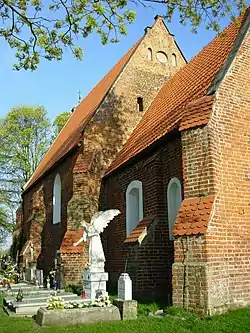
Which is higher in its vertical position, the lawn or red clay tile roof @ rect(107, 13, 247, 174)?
red clay tile roof @ rect(107, 13, 247, 174)

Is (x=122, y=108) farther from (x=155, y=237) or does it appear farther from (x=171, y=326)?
(x=171, y=326)

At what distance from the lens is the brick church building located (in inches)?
321

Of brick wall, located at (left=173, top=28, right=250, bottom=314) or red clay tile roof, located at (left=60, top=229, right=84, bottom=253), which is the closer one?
brick wall, located at (left=173, top=28, right=250, bottom=314)

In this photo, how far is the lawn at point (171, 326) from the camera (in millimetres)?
7043

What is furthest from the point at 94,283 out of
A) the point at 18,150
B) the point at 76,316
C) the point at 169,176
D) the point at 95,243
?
the point at 18,150

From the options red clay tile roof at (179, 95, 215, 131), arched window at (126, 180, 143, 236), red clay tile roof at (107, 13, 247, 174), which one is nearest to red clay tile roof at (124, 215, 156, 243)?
arched window at (126, 180, 143, 236)

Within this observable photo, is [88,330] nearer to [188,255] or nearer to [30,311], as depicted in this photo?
[188,255]

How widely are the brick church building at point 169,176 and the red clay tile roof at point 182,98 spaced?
0.17 feet

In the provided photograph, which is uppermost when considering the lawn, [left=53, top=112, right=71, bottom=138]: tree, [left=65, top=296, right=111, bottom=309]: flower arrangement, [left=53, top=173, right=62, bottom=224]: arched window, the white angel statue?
[left=53, top=112, right=71, bottom=138]: tree

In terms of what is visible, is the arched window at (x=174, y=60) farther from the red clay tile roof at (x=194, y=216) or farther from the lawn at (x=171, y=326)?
the lawn at (x=171, y=326)

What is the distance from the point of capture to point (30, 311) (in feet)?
32.7

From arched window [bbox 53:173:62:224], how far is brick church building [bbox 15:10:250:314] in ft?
0.17

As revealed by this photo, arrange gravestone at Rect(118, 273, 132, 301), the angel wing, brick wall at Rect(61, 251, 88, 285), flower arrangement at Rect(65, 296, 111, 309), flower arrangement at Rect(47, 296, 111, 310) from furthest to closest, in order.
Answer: brick wall at Rect(61, 251, 88, 285) → the angel wing → gravestone at Rect(118, 273, 132, 301) → flower arrangement at Rect(65, 296, 111, 309) → flower arrangement at Rect(47, 296, 111, 310)

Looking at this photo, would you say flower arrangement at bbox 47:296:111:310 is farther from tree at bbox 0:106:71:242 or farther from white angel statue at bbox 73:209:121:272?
tree at bbox 0:106:71:242
